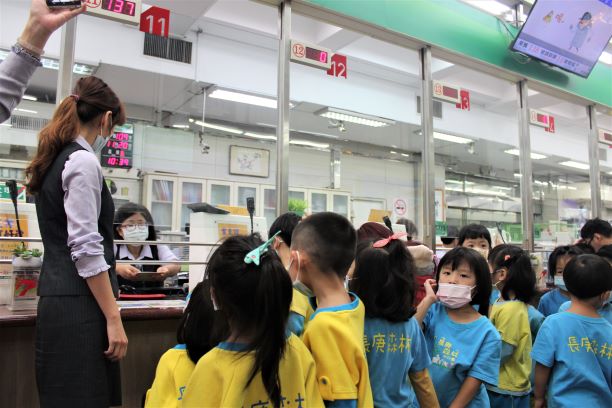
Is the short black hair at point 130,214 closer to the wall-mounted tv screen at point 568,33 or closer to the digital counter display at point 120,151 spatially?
the digital counter display at point 120,151

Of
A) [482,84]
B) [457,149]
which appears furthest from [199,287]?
[457,149]

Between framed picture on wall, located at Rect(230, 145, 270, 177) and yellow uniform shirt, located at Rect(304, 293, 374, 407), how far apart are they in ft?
7.80

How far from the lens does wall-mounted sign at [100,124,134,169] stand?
277 cm

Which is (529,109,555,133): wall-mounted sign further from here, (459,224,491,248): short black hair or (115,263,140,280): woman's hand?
(115,263,140,280): woman's hand

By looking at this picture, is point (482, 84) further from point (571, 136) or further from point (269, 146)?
point (269, 146)

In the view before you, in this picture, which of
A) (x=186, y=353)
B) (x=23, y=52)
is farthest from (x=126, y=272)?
(x=23, y=52)

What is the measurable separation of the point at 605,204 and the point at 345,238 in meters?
5.57

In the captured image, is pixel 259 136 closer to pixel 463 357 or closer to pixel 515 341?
pixel 515 341

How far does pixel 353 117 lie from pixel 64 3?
11.1 feet

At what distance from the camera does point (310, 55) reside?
10.5ft

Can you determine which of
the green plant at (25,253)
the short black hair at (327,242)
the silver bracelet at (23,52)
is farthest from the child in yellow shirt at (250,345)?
the green plant at (25,253)

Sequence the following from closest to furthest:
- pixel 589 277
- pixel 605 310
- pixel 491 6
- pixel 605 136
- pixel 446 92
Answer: pixel 589 277
pixel 605 310
pixel 446 92
pixel 491 6
pixel 605 136

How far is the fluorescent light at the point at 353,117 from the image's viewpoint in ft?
13.7

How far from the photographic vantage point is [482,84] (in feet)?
15.8
